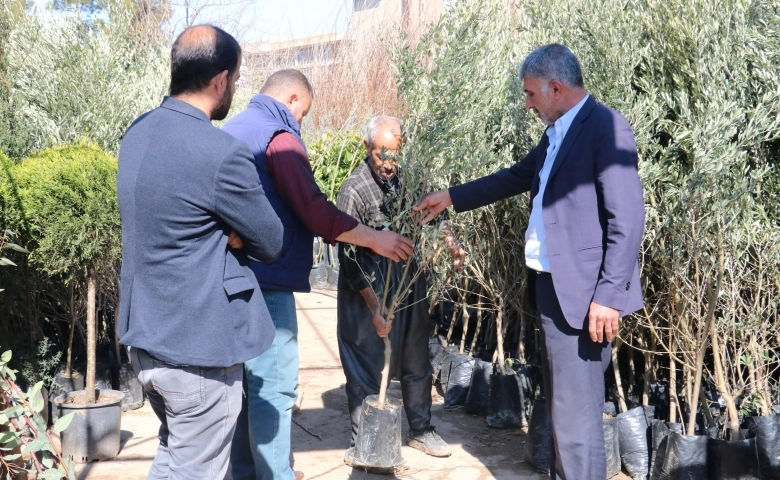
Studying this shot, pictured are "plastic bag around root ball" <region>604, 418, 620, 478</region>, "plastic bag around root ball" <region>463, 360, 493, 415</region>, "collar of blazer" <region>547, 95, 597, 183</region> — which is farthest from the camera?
"plastic bag around root ball" <region>463, 360, 493, 415</region>

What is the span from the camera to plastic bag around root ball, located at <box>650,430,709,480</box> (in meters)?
3.75

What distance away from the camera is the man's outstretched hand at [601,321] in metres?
3.00

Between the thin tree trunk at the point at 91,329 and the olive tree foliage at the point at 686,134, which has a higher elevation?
the olive tree foliage at the point at 686,134

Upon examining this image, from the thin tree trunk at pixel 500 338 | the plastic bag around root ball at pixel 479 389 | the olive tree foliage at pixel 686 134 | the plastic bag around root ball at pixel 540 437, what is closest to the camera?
the olive tree foliage at pixel 686 134

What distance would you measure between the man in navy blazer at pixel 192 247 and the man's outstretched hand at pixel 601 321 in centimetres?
136

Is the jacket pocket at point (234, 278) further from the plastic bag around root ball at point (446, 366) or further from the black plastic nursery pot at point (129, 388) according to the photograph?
the plastic bag around root ball at point (446, 366)

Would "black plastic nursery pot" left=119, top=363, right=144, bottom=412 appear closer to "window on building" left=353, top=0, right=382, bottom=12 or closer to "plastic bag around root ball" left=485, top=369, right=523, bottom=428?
"plastic bag around root ball" left=485, top=369, right=523, bottom=428

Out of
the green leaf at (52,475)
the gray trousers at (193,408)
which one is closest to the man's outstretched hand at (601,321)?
the gray trousers at (193,408)

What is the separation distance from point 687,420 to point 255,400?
8.45 feet

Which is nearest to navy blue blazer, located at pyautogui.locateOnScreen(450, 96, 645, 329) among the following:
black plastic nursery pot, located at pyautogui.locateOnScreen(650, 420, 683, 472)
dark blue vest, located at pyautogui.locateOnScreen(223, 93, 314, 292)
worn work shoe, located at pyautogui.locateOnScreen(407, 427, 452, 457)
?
dark blue vest, located at pyautogui.locateOnScreen(223, 93, 314, 292)

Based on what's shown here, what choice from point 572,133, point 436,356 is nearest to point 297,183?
point 572,133

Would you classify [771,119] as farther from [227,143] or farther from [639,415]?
[227,143]

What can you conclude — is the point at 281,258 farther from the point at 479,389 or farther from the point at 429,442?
the point at 479,389

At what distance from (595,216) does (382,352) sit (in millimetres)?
1682
